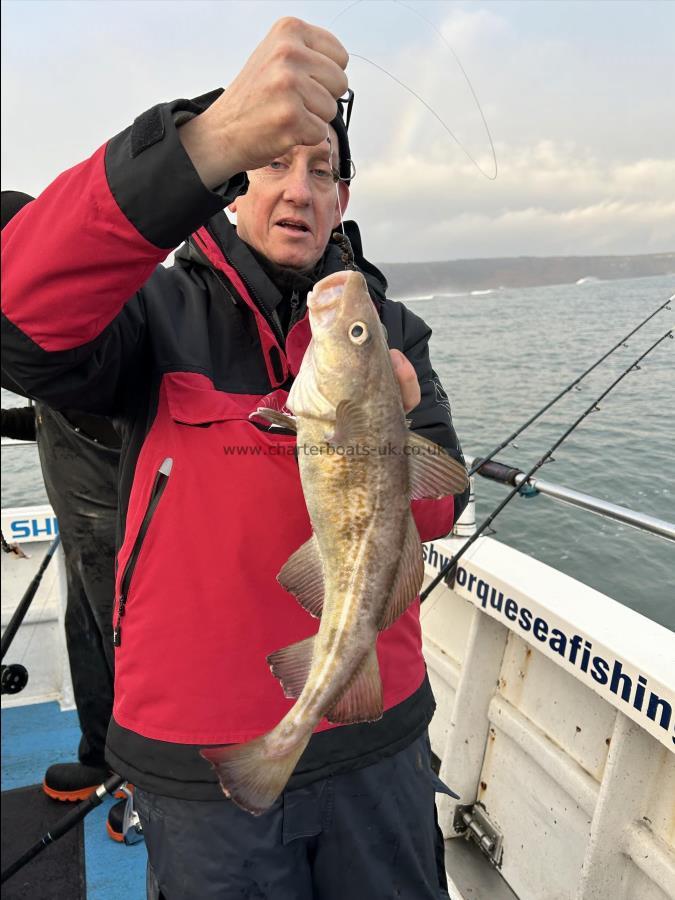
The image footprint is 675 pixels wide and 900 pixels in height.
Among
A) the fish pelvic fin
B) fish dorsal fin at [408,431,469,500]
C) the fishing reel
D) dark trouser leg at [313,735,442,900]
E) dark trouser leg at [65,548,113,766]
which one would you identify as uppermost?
fish dorsal fin at [408,431,469,500]

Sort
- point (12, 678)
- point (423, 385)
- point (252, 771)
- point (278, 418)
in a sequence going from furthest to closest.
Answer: point (12, 678) < point (423, 385) < point (278, 418) < point (252, 771)

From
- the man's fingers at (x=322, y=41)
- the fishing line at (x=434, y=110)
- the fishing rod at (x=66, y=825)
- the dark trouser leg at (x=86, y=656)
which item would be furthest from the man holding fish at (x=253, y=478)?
the dark trouser leg at (x=86, y=656)

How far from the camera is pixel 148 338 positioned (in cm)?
220

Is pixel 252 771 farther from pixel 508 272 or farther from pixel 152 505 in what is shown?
pixel 508 272

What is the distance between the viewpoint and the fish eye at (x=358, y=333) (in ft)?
6.28

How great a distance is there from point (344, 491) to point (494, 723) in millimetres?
2959

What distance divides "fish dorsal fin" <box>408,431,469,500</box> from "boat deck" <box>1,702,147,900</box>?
340cm

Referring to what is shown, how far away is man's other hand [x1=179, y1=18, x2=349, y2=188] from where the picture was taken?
1.52 meters

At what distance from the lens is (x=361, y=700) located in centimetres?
186

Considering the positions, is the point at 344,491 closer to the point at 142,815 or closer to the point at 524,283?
the point at 142,815

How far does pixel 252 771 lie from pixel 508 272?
531 centimetres

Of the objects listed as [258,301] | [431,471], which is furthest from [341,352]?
[258,301]

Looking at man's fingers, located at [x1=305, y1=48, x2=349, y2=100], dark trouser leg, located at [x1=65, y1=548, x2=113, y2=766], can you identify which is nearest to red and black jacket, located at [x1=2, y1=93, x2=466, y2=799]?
man's fingers, located at [x1=305, y1=48, x2=349, y2=100]

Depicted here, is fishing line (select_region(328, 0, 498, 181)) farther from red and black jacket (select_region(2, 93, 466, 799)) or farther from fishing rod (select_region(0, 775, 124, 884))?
fishing rod (select_region(0, 775, 124, 884))
